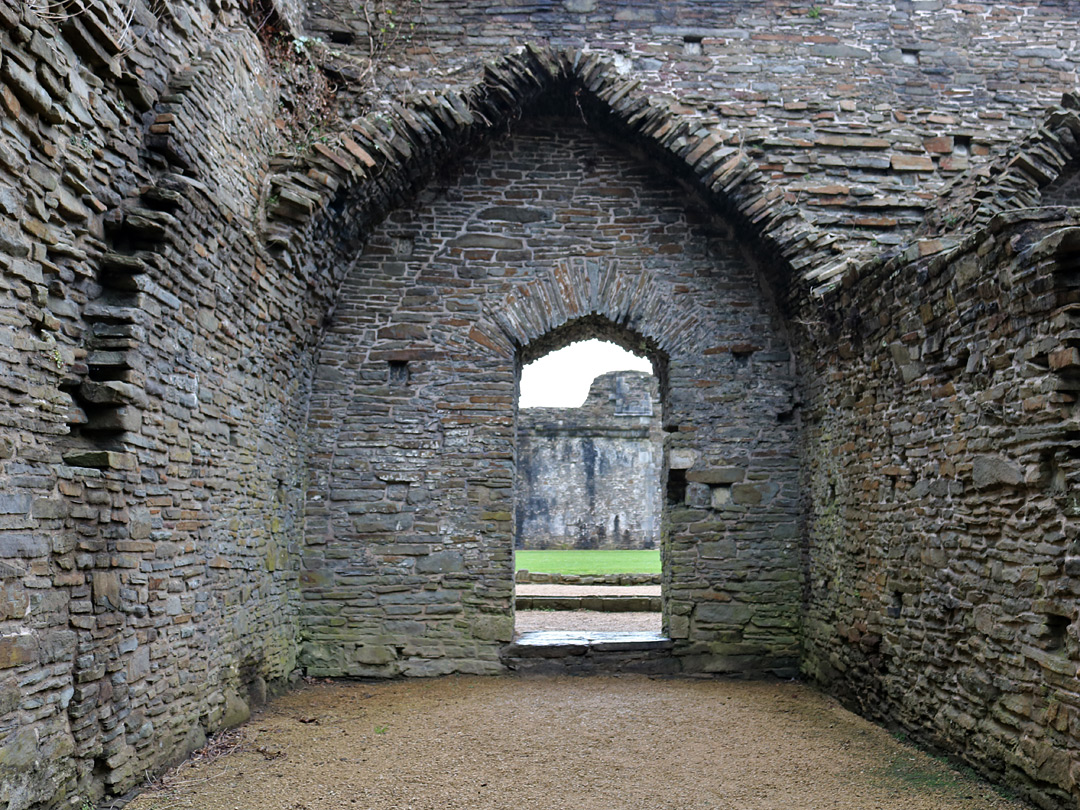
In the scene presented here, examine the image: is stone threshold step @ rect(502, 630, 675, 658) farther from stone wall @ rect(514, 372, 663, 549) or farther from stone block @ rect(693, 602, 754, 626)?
stone wall @ rect(514, 372, 663, 549)

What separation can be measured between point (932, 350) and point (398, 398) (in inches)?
174

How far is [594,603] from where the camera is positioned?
35.1 feet

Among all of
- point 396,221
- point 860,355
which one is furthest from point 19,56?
point 860,355

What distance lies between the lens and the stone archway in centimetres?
698

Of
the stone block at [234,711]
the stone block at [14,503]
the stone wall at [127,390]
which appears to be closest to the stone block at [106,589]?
the stone wall at [127,390]

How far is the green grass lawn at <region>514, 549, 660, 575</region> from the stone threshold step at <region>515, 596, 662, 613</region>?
4.29ft

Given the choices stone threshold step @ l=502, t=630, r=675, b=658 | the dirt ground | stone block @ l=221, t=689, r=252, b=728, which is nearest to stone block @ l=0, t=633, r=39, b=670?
the dirt ground

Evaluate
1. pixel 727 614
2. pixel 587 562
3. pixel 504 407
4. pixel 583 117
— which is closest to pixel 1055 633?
pixel 727 614

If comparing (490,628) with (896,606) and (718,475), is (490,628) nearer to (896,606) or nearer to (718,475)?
(718,475)

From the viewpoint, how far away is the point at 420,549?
7023mm

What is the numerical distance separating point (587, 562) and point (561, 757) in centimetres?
1086

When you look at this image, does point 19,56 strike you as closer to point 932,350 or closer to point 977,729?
point 932,350

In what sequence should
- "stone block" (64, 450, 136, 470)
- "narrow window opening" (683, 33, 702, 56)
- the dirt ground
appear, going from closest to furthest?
"stone block" (64, 450, 136, 470) < the dirt ground < "narrow window opening" (683, 33, 702, 56)

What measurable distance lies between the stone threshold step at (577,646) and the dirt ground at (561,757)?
47 cm
